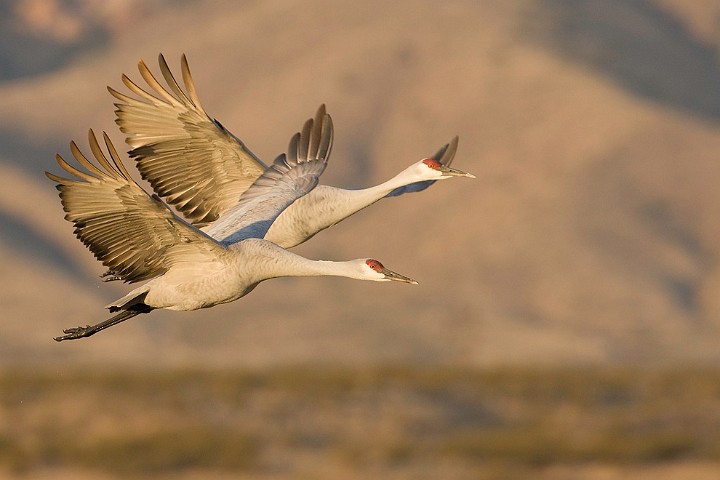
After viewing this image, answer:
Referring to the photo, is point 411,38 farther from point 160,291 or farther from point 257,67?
point 160,291

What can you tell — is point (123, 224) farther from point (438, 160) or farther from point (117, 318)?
point (438, 160)

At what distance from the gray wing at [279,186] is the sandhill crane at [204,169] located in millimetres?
250

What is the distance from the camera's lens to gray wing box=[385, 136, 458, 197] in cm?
1781

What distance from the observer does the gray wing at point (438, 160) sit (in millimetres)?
17812

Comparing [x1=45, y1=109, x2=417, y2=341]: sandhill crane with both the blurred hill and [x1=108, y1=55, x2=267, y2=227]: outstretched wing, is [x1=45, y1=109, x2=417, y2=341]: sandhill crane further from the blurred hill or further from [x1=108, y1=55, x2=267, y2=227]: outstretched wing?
the blurred hill

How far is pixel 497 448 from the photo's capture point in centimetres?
4156

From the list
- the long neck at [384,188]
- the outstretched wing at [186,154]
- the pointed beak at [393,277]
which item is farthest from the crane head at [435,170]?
the pointed beak at [393,277]

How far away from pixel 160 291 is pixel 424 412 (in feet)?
116

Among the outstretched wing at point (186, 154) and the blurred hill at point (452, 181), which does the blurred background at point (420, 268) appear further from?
the outstretched wing at point (186, 154)

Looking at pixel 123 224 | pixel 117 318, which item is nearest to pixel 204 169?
pixel 117 318

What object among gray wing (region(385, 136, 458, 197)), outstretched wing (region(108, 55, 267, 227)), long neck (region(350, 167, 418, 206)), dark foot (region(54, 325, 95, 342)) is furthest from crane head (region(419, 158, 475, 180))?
dark foot (region(54, 325, 95, 342))

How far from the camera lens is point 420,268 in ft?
261

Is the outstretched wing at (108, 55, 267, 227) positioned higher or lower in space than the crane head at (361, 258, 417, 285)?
higher

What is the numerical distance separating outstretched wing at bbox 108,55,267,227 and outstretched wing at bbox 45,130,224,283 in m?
2.89
